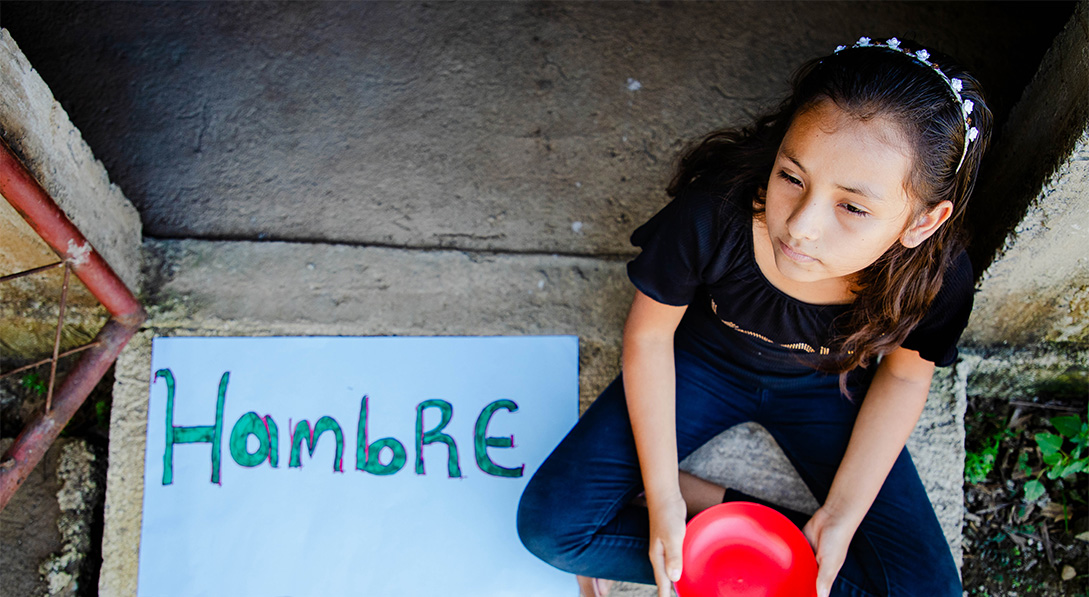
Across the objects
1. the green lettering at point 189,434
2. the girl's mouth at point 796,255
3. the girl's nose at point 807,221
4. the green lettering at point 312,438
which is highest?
the girl's nose at point 807,221

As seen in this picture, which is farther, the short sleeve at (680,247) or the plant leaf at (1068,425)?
the plant leaf at (1068,425)

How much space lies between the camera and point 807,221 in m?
0.95

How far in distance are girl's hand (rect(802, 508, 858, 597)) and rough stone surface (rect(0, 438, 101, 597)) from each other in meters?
1.59

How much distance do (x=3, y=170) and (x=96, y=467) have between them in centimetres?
76

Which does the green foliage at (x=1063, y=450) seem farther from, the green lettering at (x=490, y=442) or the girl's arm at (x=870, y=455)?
the green lettering at (x=490, y=442)

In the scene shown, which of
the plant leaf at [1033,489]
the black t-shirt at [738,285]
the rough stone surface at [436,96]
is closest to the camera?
the black t-shirt at [738,285]

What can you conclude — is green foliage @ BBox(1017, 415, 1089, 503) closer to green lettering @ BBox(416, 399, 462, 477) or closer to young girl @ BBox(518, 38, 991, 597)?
young girl @ BBox(518, 38, 991, 597)

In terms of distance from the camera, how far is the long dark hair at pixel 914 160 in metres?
0.94

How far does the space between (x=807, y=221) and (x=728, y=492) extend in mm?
716

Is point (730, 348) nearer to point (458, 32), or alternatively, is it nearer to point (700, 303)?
point (700, 303)

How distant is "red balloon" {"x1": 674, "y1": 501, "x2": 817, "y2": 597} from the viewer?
4.28ft

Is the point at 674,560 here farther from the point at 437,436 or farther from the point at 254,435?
the point at 254,435

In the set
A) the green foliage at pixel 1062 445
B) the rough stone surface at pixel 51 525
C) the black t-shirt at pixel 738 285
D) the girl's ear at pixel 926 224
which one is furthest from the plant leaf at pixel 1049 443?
the rough stone surface at pixel 51 525

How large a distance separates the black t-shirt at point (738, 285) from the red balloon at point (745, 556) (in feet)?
1.13
